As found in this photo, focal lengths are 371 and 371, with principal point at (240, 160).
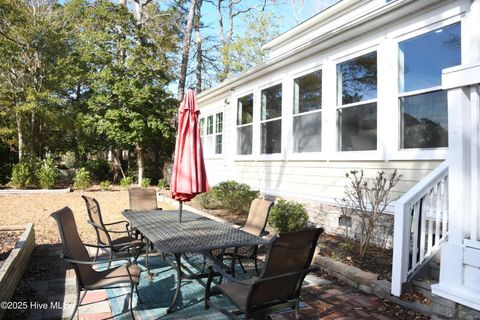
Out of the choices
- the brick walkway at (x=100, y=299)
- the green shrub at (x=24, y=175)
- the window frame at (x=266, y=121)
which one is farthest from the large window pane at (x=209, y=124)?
the brick walkway at (x=100, y=299)

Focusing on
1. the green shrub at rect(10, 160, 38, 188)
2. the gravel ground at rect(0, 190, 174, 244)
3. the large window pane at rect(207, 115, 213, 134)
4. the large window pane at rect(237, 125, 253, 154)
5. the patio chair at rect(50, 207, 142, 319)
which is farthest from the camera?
the large window pane at rect(207, 115, 213, 134)

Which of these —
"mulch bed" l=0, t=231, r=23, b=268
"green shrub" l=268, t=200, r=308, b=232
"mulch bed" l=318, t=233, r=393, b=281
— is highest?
"green shrub" l=268, t=200, r=308, b=232

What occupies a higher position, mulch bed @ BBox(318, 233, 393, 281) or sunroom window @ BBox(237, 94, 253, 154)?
sunroom window @ BBox(237, 94, 253, 154)

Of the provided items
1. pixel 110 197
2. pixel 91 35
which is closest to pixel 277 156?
pixel 110 197

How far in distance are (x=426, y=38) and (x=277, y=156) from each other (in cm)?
437

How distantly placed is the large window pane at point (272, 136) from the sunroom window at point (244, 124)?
0.84 m

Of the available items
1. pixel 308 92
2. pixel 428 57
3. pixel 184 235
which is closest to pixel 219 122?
pixel 308 92

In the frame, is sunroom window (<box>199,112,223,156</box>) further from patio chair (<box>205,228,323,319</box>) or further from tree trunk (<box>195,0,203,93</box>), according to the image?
tree trunk (<box>195,0,203,93</box>)

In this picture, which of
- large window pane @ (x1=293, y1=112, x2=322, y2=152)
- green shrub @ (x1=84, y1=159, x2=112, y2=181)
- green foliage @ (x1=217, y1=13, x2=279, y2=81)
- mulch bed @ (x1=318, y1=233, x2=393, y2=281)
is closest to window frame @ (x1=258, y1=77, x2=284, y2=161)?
large window pane @ (x1=293, y1=112, x2=322, y2=152)

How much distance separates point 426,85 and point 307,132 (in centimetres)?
297

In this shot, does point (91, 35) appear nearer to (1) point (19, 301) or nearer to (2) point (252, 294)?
(1) point (19, 301)

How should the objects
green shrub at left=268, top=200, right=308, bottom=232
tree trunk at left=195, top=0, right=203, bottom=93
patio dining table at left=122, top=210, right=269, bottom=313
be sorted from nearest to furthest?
patio dining table at left=122, top=210, right=269, bottom=313
green shrub at left=268, top=200, right=308, bottom=232
tree trunk at left=195, top=0, right=203, bottom=93

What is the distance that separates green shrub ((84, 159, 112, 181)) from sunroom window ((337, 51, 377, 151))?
15777 millimetres

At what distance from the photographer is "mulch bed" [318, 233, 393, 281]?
15.5 feet
